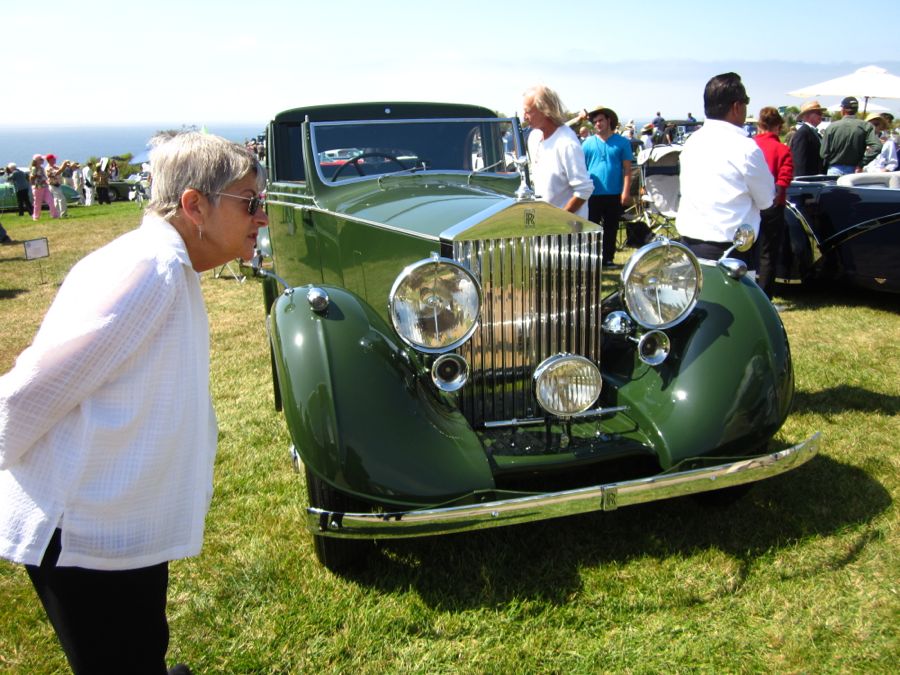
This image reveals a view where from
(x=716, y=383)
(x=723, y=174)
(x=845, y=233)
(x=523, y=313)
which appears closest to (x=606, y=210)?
(x=845, y=233)

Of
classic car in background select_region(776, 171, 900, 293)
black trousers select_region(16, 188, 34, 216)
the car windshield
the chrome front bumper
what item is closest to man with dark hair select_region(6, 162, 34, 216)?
black trousers select_region(16, 188, 34, 216)

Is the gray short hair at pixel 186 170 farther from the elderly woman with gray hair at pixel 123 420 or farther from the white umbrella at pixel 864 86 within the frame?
the white umbrella at pixel 864 86

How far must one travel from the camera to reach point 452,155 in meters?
4.50

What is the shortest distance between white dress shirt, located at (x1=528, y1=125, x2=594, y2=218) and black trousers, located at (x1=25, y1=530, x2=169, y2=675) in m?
3.63

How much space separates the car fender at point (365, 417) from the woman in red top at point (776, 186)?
13.5 ft

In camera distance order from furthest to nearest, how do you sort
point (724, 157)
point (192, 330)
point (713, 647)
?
point (724, 157) → point (713, 647) → point (192, 330)

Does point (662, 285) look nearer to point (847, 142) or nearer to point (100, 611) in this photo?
point (100, 611)

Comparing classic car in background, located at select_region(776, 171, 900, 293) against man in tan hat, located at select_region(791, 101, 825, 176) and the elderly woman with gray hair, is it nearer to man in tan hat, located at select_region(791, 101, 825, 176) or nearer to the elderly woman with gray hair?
man in tan hat, located at select_region(791, 101, 825, 176)

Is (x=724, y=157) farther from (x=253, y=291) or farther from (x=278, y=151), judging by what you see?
(x=253, y=291)

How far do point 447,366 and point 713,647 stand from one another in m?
1.39

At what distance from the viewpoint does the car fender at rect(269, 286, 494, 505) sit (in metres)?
2.42

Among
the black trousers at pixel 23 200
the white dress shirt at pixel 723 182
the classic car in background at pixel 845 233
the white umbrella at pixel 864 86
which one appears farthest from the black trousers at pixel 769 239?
the black trousers at pixel 23 200

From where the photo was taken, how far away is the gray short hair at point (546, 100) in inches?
179

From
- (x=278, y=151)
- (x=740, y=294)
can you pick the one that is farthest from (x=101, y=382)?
(x=278, y=151)
